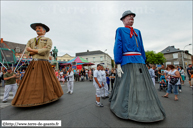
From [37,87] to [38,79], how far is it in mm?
251

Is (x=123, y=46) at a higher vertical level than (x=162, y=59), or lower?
lower

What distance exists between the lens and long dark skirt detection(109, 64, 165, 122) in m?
1.77

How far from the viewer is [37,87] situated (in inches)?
104

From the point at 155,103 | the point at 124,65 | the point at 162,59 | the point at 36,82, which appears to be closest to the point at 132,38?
the point at 124,65

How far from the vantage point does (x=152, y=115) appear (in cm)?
175

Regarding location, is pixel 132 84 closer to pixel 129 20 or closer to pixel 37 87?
pixel 129 20

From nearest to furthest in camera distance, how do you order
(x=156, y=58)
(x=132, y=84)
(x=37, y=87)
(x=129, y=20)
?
1. (x=132, y=84)
2. (x=129, y=20)
3. (x=37, y=87)
4. (x=156, y=58)

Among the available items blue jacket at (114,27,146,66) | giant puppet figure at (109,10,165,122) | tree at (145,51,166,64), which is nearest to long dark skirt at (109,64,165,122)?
giant puppet figure at (109,10,165,122)

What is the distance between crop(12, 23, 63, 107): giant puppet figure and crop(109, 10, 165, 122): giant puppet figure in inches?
83.9

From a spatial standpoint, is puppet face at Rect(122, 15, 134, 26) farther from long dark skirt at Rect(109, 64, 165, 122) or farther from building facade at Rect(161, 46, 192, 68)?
building facade at Rect(161, 46, 192, 68)

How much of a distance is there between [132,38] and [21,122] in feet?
10.9

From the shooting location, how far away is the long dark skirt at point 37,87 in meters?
2.52

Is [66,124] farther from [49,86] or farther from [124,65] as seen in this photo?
[124,65]

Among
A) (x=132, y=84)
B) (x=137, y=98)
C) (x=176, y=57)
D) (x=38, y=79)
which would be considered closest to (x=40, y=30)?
(x=38, y=79)
